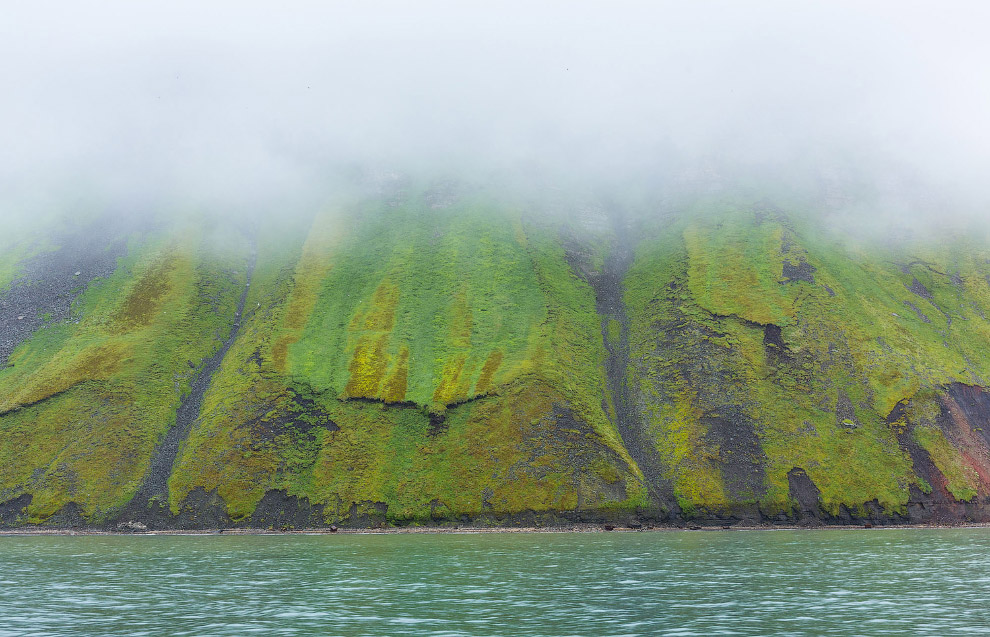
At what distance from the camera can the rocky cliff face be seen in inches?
4400

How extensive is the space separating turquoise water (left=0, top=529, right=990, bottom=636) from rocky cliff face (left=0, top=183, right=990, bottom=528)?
2960cm

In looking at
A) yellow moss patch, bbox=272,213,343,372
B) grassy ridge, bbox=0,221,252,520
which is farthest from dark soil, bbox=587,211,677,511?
grassy ridge, bbox=0,221,252,520

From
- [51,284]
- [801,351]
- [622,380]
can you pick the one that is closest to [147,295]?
[51,284]

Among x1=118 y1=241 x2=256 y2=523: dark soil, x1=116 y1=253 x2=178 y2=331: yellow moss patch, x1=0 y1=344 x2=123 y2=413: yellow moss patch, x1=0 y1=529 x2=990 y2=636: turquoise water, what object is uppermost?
x1=116 y1=253 x2=178 y2=331: yellow moss patch

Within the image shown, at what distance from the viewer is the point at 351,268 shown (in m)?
185

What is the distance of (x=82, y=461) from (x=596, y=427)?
9299 cm

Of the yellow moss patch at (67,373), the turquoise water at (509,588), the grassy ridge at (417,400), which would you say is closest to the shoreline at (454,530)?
the grassy ridge at (417,400)

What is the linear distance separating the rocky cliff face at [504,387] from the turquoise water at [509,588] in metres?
29.6

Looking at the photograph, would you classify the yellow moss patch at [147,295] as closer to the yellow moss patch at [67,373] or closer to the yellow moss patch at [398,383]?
the yellow moss patch at [67,373]

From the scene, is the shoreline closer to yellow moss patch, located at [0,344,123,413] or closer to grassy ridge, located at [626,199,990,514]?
grassy ridge, located at [626,199,990,514]

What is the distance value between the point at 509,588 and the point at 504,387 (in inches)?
3341

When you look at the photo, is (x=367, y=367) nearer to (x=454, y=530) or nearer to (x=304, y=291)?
(x=304, y=291)

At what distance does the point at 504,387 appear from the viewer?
5221 inches

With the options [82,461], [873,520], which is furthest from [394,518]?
[873,520]
